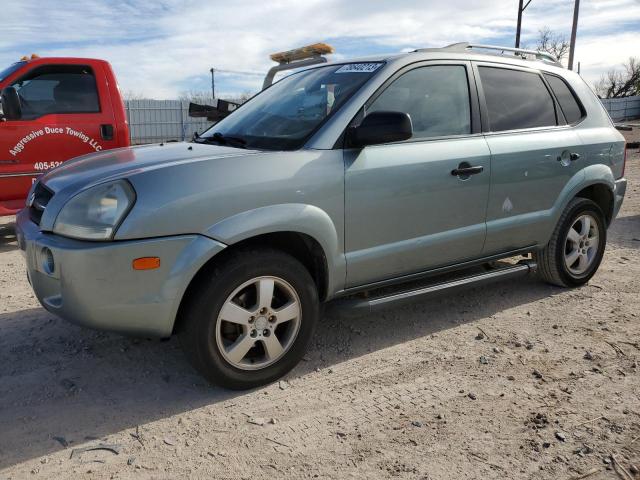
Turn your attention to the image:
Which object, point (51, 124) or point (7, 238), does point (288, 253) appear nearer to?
point (51, 124)

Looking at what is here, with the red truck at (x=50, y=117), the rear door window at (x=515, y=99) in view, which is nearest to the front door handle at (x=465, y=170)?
the rear door window at (x=515, y=99)

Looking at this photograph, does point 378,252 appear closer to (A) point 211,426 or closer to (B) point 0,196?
(A) point 211,426

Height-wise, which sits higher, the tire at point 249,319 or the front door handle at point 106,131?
the front door handle at point 106,131

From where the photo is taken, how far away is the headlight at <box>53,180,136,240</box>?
260cm

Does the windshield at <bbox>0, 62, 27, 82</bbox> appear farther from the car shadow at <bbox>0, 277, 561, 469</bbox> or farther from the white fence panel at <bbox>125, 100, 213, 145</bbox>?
the white fence panel at <bbox>125, 100, 213, 145</bbox>

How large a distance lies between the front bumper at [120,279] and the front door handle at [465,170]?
5.29 feet

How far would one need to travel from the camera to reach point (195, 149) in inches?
129

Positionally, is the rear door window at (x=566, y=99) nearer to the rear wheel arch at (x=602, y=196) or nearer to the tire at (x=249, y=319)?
the rear wheel arch at (x=602, y=196)

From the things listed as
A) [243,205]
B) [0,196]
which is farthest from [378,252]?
[0,196]

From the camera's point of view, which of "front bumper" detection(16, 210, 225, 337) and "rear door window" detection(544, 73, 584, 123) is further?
"rear door window" detection(544, 73, 584, 123)

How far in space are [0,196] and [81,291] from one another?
424 cm

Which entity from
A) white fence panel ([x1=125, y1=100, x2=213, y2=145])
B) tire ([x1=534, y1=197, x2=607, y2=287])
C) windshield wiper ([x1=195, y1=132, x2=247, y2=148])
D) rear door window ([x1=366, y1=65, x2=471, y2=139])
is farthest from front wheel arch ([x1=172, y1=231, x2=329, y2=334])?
white fence panel ([x1=125, y1=100, x2=213, y2=145])

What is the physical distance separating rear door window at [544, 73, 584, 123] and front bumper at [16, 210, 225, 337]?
3.08 metres

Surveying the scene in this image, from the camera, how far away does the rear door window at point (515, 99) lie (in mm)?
3959
